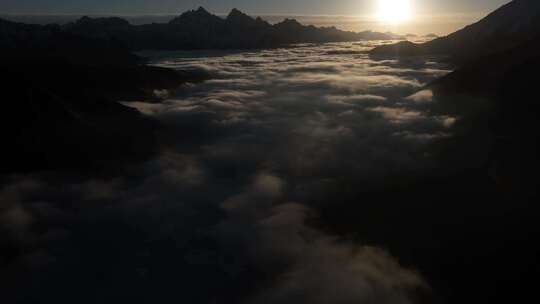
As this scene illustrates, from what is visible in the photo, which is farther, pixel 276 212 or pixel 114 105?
pixel 114 105

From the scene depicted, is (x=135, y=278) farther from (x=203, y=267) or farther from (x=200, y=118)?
(x=200, y=118)

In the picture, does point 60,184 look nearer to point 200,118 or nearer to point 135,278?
point 135,278

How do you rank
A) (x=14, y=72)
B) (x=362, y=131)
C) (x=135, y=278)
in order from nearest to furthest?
(x=135, y=278)
(x=14, y=72)
(x=362, y=131)

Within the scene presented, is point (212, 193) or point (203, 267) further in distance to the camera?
point (212, 193)

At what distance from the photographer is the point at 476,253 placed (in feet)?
149

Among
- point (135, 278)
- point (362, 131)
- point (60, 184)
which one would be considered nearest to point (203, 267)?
point (135, 278)

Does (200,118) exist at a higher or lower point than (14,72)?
lower

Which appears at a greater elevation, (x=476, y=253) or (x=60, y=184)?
(x=476, y=253)

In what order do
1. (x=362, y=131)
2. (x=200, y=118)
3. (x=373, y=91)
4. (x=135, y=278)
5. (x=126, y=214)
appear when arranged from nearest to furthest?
(x=135, y=278) < (x=126, y=214) < (x=362, y=131) < (x=200, y=118) < (x=373, y=91)

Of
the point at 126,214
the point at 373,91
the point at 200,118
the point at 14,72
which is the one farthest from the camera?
the point at 373,91

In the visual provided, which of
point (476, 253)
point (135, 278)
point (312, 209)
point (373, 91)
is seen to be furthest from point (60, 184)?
point (373, 91)

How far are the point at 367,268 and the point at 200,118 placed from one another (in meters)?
89.6

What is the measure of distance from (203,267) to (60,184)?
38.0 meters

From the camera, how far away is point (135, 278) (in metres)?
42.7
